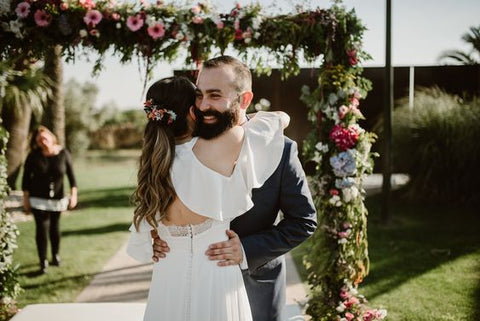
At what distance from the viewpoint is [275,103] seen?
991cm

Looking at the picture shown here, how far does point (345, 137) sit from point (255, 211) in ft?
5.94

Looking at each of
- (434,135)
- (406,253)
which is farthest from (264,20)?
(434,135)

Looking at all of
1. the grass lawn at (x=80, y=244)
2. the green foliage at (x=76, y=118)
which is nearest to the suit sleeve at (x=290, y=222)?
the grass lawn at (x=80, y=244)

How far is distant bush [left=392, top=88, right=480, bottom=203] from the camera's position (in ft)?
26.3

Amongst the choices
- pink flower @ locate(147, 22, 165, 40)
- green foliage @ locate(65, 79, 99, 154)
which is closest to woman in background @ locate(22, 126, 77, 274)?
pink flower @ locate(147, 22, 165, 40)

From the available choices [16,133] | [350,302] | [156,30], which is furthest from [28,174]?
[16,133]

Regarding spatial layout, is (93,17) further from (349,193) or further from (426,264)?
(426,264)

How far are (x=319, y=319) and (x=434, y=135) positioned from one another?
5536mm

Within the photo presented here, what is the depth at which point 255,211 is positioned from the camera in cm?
227

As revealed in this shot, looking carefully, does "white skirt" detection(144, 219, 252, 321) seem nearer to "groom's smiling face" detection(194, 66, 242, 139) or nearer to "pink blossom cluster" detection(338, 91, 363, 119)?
"groom's smiling face" detection(194, 66, 242, 139)

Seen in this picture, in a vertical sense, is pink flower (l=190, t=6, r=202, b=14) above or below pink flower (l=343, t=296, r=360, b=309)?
above

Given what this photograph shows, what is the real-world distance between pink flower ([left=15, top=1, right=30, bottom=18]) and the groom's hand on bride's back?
90.6 inches

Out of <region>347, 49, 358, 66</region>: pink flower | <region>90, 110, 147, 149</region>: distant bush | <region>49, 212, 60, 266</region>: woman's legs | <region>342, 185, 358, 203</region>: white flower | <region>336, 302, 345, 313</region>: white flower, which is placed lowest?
<region>90, 110, 147, 149</region>: distant bush

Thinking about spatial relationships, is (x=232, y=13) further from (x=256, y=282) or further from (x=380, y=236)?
(x=380, y=236)
